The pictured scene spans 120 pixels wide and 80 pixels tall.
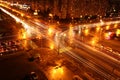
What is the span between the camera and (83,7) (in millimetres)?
92125

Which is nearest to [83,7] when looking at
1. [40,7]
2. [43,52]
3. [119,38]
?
[40,7]

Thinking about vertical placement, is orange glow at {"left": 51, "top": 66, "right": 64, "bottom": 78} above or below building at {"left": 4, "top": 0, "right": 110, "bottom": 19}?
below

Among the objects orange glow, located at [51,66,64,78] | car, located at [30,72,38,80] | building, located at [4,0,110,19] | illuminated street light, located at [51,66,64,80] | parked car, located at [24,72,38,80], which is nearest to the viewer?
parked car, located at [24,72,38,80]

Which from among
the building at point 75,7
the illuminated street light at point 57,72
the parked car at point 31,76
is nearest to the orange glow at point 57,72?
the illuminated street light at point 57,72

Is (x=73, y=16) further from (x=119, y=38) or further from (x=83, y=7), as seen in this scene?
(x=119, y=38)

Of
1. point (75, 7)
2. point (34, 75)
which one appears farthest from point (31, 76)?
point (75, 7)

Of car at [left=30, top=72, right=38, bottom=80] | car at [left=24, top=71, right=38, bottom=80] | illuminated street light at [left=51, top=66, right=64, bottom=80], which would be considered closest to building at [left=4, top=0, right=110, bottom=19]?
illuminated street light at [left=51, top=66, right=64, bottom=80]

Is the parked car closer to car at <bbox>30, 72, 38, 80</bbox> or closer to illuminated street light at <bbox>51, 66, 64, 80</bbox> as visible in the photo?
car at <bbox>30, 72, 38, 80</bbox>

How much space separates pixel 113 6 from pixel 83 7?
24.5 m

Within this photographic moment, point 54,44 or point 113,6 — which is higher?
point 113,6

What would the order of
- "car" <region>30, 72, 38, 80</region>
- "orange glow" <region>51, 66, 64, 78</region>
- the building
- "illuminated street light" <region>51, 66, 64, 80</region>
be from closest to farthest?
"car" <region>30, 72, 38, 80</region> < "illuminated street light" <region>51, 66, 64, 80</region> < "orange glow" <region>51, 66, 64, 78</region> < the building

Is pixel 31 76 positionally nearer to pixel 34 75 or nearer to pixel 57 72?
pixel 34 75

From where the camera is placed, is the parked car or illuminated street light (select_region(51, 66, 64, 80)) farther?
illuminated street light (select_region(51, 66, 64, 80))

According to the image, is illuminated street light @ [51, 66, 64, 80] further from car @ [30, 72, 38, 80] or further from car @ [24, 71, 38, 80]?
car @ [24, 71, 38, 80]
